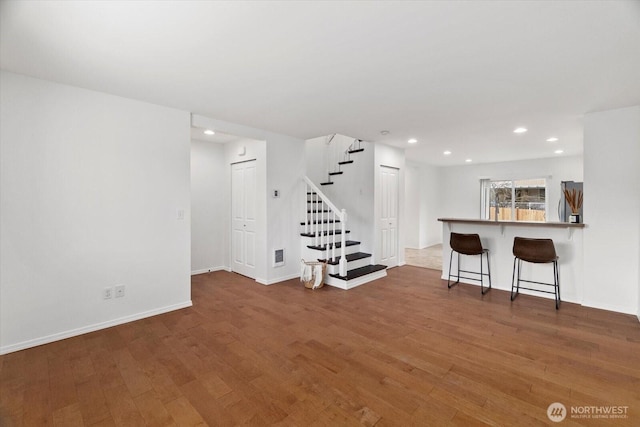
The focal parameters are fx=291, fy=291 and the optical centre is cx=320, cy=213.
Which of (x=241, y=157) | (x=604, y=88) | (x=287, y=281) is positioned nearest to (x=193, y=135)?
(x=241, y=157)

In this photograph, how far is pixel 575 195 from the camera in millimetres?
3965

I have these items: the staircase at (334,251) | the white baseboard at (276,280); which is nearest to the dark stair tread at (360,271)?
the staircase at (334,251)

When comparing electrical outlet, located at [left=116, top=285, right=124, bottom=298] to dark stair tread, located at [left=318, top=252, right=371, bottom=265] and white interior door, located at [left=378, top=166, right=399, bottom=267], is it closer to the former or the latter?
dark stair tread, located at [left=318, top=252, right=371, bottom=265]

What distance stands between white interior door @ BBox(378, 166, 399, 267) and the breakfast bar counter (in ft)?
3.62

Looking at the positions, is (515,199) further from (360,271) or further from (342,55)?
(342,55)

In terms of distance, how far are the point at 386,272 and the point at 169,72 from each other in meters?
4.42

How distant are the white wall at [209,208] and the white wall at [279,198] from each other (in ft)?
1.84

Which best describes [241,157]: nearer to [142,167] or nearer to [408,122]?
[142,167]

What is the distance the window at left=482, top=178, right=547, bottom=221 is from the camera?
7.52m

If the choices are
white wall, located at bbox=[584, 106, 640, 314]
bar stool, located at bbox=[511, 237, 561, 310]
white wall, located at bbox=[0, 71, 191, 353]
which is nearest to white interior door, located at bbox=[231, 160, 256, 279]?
white wall, located at bbox=[0, 71, 191, 353]

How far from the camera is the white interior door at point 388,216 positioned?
5.56 metres

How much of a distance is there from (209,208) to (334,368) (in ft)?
13.1

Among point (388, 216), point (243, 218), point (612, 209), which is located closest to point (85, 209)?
point (243, 218)

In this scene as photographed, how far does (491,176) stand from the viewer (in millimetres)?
8148
